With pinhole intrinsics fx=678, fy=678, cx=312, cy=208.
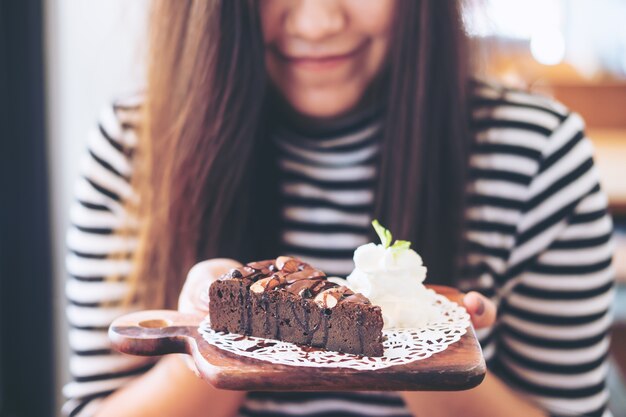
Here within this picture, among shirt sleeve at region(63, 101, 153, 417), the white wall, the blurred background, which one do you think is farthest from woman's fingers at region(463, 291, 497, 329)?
the white wall

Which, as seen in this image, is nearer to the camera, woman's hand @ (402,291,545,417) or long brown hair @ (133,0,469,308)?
woman's hand @ (402,291,545,417)

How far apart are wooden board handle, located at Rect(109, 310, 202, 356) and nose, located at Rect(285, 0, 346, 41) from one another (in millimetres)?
625

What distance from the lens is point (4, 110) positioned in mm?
2535

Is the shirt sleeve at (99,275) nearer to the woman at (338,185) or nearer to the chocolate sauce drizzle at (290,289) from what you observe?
the woman at (338,185)

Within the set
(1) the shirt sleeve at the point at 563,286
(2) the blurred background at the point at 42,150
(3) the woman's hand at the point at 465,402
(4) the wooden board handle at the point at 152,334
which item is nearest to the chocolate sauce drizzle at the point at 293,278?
(4) the wooden board handle at the point at 152,334

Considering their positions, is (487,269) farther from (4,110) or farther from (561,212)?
(4,110)

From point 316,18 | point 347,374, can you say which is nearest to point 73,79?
point 316,18

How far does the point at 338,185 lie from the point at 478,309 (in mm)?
617

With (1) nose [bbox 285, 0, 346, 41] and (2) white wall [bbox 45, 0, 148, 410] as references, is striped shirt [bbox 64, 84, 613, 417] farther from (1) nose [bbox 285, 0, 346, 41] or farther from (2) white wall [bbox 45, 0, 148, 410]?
(2) white wall [bbox 45, 0, 148, 410]

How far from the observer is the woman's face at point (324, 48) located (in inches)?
51.7

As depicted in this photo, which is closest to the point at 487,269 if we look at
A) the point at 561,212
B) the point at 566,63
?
the point at 561,212

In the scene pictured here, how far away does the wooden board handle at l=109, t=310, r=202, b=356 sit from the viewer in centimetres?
90

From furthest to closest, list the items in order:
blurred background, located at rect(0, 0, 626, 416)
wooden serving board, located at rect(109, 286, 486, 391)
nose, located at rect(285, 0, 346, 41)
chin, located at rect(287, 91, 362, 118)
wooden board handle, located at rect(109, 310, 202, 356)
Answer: blurred background, located at rect(0, 0, 626, 416) → chin, located at rect(287, 91, 362, 118) → nose, located at rect(285, 0, 346, 41) → wooden board handle, located at rect(109, 310, 202, 356) → wooden serving board, located at rect(109, 286, 486, 391)

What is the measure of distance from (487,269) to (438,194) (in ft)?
0.74
